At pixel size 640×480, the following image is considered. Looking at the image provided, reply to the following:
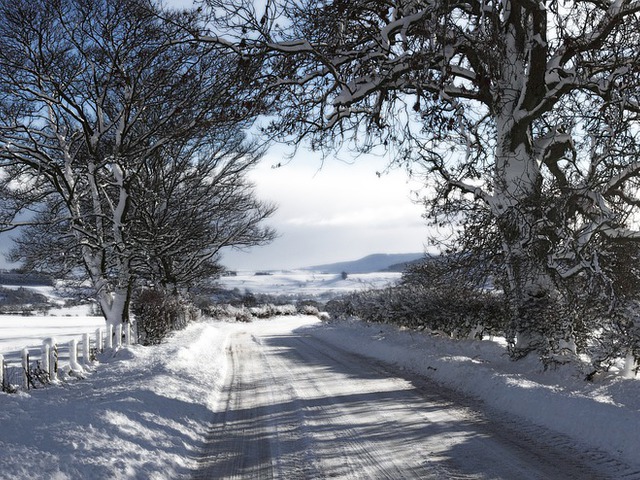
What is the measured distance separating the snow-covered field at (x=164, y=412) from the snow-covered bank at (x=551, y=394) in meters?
0.01

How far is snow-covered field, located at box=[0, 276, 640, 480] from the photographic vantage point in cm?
550

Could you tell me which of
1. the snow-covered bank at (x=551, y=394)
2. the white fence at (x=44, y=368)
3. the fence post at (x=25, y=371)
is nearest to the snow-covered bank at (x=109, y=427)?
the fence post at (x=25, y=371)

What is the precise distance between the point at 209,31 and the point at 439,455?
672cm

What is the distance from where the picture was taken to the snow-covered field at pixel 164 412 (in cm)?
550

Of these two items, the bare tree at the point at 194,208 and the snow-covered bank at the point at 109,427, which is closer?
the snow-covered bank at the point at 109,427

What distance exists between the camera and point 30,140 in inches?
622

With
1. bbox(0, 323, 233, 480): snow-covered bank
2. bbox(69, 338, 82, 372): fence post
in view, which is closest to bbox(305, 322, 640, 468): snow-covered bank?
bbox(0, 323, 233, 480): snow-covered bank

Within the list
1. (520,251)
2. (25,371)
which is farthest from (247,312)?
(520,251)

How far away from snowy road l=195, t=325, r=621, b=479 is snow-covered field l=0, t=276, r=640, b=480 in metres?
0.38

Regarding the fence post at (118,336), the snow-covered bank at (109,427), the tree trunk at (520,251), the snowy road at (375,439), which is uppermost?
the tree trunk at (520,251)

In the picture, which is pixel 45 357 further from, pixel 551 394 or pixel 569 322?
pixel 569 322

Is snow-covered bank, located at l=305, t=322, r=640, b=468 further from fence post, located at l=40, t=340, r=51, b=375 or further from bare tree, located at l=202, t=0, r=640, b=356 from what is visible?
fence post, located at l=40, t=340, r=51, b=375

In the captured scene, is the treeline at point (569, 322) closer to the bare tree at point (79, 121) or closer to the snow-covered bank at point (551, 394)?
the snow-covered bank at point (551, 394)

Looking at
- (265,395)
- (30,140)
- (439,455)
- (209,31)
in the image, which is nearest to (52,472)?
(439,455)
